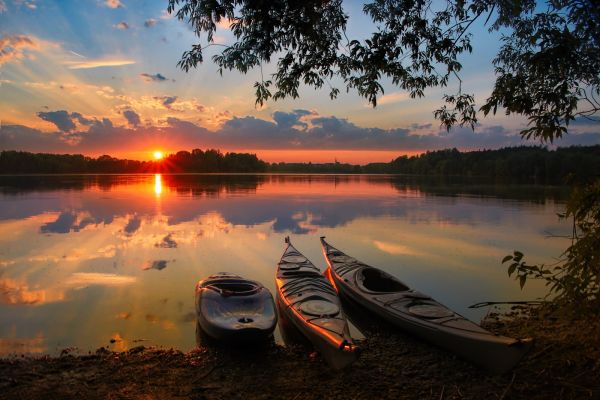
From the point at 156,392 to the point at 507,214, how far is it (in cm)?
2710

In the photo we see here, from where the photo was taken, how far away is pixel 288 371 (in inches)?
256

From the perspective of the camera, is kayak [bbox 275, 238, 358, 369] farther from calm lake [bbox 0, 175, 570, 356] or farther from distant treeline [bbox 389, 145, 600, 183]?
distant treeline [bbox 389, 145, 600, 183]

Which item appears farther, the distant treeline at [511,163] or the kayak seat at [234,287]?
the distant treeline at [511,163]

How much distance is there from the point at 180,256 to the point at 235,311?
25.7 ft

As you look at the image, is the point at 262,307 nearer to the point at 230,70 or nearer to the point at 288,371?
the point at 288,371

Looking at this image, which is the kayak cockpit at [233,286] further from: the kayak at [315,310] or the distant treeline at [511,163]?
the distant treeline at [511,163]

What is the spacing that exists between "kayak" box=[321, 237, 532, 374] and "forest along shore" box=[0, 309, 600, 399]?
245 millimetres

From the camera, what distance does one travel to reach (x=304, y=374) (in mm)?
6367

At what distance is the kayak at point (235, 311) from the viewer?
7.08 m

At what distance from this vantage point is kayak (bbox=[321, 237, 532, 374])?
19.5 feet

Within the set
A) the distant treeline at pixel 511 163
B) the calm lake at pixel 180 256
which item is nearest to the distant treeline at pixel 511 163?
the distant treeline at pixel 511 163

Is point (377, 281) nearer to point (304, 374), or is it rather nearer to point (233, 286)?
point (233, 286)

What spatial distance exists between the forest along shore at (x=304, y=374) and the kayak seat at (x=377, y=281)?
2385 millimetres

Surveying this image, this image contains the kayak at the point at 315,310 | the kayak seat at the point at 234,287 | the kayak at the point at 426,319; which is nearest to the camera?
the kayak at the point at 426,319
